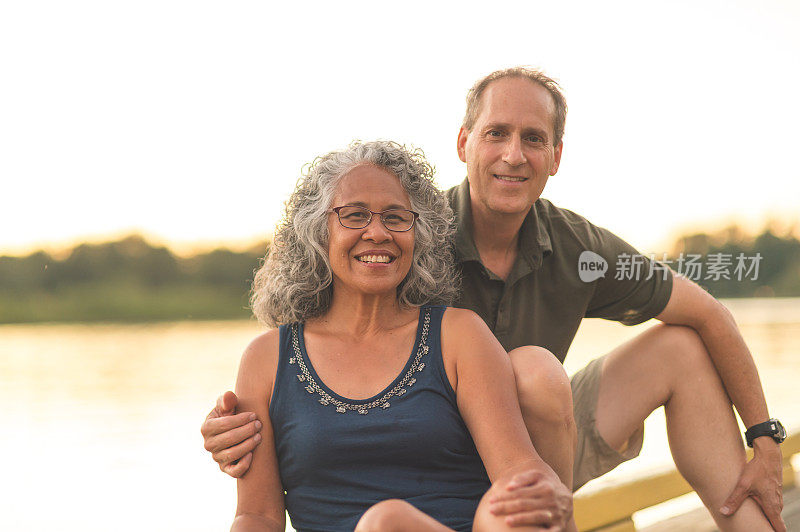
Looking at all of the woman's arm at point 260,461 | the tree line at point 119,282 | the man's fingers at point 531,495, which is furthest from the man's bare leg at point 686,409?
the tree line at point 119,282

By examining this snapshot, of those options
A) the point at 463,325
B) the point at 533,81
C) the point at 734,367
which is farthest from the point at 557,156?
the point at 463,325

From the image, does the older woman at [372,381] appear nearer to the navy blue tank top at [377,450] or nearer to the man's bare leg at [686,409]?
the navy blue tank top at [377,450]

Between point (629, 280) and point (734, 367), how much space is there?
42 centimetres

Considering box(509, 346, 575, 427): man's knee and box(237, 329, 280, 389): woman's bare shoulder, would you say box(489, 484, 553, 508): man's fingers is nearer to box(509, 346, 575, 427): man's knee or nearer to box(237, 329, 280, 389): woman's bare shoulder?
box(509, 346, 575, 427): man's knee

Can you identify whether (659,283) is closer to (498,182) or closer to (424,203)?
(498,182)

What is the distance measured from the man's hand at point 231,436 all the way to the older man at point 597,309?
0.79 metres

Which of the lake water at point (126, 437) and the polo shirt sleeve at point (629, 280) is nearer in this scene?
the polo shirt sleeve at point (629, 280)

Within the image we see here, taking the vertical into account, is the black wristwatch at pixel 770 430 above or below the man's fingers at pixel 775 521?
above

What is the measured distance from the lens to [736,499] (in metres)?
2.46

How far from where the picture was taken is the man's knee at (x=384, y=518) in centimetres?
143

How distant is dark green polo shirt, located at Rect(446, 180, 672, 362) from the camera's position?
2414 mm

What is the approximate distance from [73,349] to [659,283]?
42.1ft

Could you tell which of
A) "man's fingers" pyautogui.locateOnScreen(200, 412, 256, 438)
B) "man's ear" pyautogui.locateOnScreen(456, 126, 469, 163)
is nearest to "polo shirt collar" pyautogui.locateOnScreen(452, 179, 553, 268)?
"man's ear" pyautogui.locateOnScreen(456, 126, 469, 163)

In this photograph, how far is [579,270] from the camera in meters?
2.55
